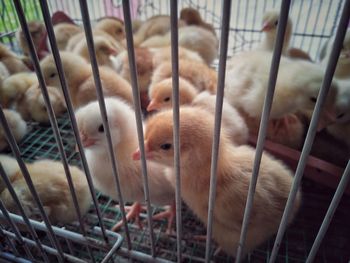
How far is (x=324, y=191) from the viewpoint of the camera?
45.5 inches

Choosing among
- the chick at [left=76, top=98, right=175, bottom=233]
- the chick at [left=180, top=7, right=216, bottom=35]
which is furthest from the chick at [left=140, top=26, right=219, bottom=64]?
the chick at [left=76, top=98, right=175, bottom=233]

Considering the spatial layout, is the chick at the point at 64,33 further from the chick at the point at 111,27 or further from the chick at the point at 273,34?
the chick at the point at 273,34

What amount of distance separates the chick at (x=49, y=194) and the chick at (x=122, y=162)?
4.5 inches

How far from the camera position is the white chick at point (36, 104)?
4.83 feet

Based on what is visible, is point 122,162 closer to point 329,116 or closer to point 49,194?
point 49,194

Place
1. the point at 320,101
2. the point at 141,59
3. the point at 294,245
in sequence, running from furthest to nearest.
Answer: the point at 141,59 < the point at 294,245 < the point at 320,101

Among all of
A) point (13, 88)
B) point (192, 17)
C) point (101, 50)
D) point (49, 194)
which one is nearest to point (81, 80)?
point (101, 50)

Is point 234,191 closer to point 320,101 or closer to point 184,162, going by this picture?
point 184,162

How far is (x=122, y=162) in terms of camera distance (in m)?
0.90

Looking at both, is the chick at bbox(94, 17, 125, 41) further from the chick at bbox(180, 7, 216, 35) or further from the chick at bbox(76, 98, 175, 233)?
the chick at bbox(76, 98, 175, 233)

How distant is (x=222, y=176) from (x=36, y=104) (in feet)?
3.69

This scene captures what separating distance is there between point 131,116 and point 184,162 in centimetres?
27

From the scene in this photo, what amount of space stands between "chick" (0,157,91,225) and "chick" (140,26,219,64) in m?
0.98

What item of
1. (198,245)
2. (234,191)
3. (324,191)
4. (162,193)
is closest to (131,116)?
(162,193)
